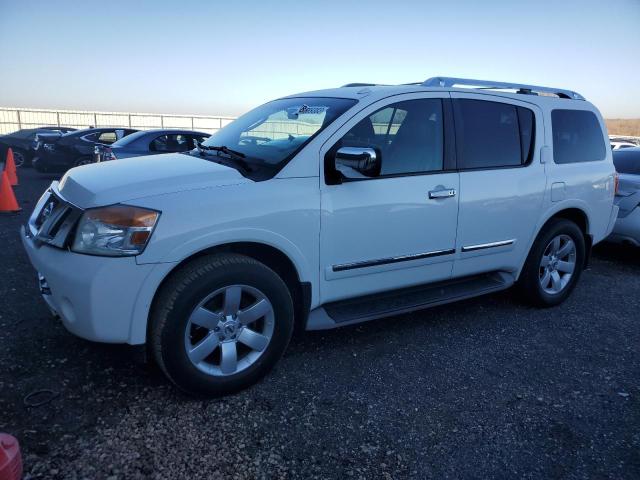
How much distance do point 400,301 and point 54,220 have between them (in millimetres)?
2277

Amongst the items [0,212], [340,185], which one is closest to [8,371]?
[340,185]

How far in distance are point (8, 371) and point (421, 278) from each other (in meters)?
2.77

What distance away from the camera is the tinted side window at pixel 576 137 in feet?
14.1

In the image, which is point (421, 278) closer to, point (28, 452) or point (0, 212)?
point (28, 452)

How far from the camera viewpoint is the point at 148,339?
2645mm

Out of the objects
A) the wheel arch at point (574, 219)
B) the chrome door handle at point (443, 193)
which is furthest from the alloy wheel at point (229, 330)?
the wheel arch at point (574, 219)

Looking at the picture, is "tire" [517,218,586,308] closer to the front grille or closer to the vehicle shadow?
the vehicle shadow

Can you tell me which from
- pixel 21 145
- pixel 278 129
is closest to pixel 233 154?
pixel 278 129

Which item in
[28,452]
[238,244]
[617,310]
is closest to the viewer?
[28,452]

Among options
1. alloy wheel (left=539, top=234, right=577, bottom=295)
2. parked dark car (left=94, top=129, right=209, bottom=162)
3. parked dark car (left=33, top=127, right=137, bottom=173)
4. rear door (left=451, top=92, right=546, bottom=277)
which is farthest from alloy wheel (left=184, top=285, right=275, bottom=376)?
parked dark car (left=33, top=127, right=137, bottom=173)

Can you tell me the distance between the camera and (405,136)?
346 cm

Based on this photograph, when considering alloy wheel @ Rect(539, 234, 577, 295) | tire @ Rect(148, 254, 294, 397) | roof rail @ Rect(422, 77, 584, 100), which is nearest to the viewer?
tire @ Rect(148, 254, 294, 397)

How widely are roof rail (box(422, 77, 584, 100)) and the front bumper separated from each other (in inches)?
99.7

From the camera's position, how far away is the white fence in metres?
25.0
